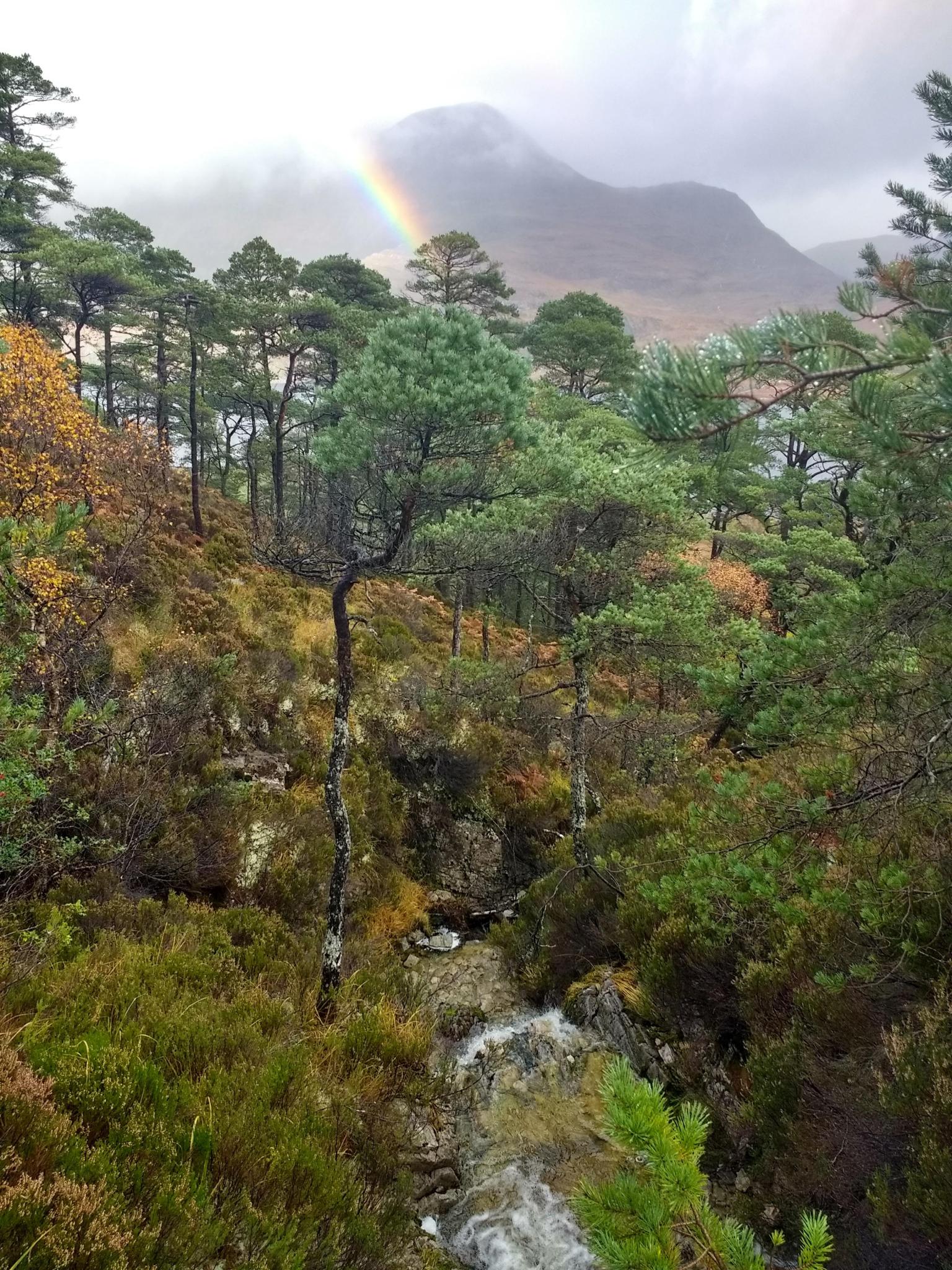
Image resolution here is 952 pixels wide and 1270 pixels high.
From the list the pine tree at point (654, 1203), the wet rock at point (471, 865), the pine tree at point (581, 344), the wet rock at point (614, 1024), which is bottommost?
the wet rock at point (471, 865)

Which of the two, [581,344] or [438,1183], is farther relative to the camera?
[581,344]

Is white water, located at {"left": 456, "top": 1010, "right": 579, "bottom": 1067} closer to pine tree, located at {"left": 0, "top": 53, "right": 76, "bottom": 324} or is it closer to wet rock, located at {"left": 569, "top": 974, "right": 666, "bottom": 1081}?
wet rock, located at {"left": 569, "top": 974, "right": 666, "bottom": 1081}

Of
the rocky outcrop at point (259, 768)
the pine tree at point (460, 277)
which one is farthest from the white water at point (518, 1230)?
the pine tree at point (460, 277)

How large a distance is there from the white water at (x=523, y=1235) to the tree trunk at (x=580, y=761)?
13.4 ft

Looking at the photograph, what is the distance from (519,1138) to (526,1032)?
1453 mm

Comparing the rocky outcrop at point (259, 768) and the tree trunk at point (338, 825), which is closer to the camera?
the tree trunk at point (338, 825)

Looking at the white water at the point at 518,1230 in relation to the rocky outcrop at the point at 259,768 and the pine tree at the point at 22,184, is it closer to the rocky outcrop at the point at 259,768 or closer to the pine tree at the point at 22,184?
the rocky outcrop at the point at 259,768

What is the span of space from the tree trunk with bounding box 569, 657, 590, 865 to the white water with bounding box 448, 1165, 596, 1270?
4.08 meters

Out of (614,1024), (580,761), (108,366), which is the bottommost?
(614,1024)

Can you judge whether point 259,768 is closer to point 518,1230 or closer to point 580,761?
point 580,761

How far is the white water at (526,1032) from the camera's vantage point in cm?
706

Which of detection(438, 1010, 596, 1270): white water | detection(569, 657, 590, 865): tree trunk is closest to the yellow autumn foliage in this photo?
detection(569, 657, 590, 865): tree trunk

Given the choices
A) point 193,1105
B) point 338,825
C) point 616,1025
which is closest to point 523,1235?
point 616,1025

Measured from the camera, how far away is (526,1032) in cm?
728
